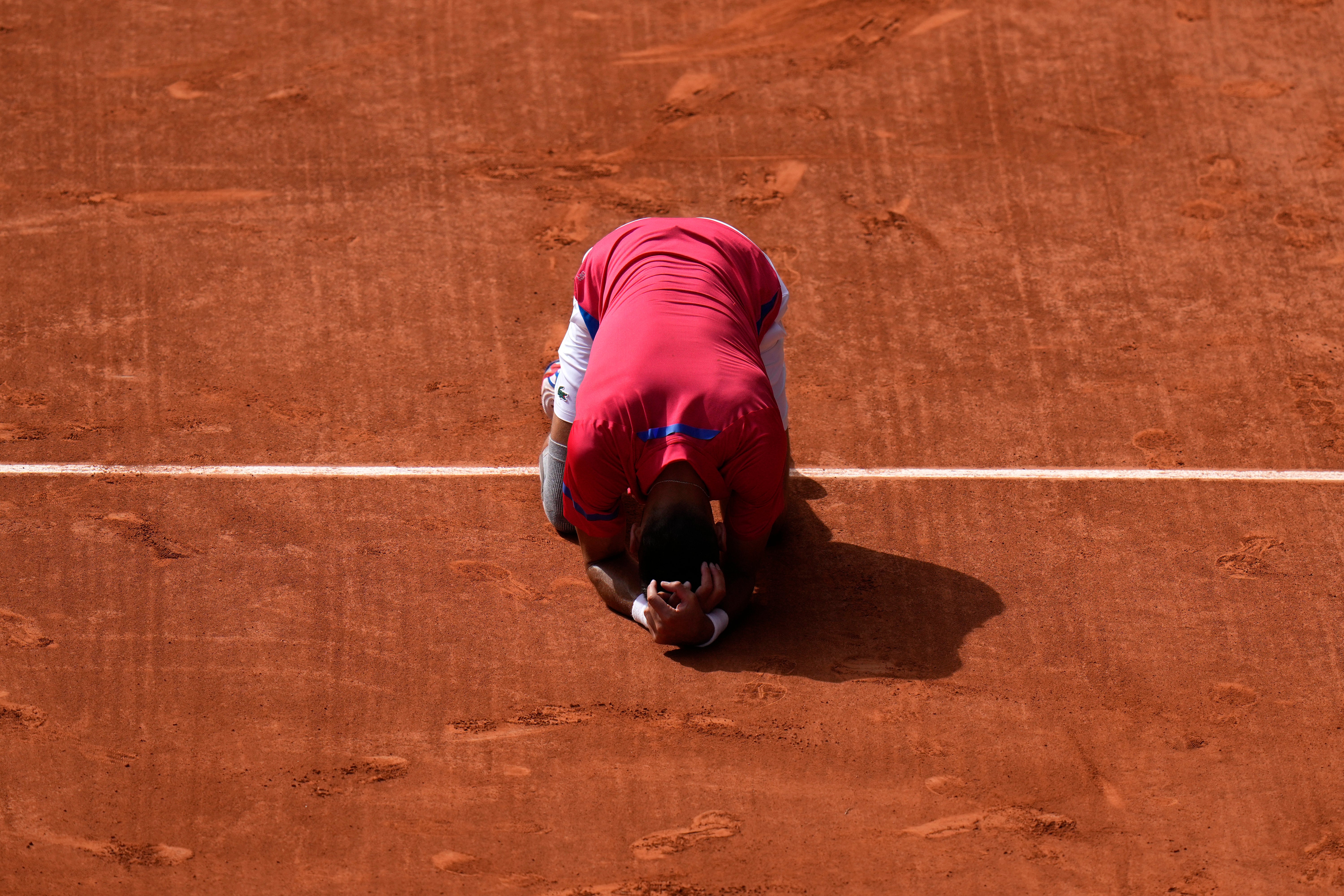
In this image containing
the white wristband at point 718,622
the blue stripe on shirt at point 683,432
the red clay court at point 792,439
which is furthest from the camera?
the white wristband at point 718,622

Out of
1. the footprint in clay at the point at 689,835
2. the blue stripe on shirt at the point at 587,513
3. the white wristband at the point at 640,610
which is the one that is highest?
the blue stripe on shirt at the point at 587,513

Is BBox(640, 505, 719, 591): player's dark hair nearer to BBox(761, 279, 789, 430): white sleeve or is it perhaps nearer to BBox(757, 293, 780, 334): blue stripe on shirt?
BBox(761, 279, 789, 430): white sleeve

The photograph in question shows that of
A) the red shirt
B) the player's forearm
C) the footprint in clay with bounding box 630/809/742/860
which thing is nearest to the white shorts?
the red shirt

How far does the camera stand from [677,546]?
4730 millimetres

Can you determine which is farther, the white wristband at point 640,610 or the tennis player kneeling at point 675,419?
the white wristband at point 640,610

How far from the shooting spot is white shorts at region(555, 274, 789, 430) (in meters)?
5.38

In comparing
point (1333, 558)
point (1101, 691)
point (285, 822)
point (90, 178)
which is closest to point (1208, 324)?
point (1333, 558)

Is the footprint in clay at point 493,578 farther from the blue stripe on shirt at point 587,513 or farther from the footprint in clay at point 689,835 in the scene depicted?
the footprint in clay at point 689,835

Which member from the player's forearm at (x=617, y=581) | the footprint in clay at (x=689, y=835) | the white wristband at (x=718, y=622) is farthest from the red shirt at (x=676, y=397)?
the footprint in clay at (x=689, y=835)

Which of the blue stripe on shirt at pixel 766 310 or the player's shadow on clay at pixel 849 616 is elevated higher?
the blue stripe on shirt at pixel 766 310

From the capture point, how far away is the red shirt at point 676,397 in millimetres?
4660

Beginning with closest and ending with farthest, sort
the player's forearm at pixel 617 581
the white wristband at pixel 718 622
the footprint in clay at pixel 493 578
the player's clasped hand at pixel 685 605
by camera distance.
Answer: the player's clasped hand at pixel 685 605 < the white wristband at pixel 718 622 < the player's forearm at pixel 617 581 < the footprint in clay at pixel 493 578

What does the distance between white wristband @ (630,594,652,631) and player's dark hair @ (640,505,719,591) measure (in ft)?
0.83

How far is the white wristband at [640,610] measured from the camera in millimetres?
5148
